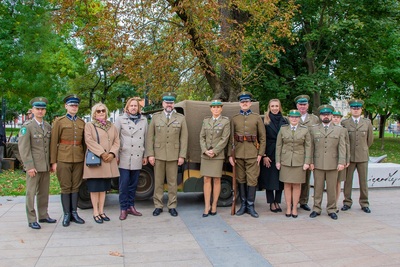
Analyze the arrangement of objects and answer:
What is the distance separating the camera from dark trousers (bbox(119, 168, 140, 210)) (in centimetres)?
658

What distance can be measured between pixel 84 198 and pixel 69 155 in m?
1.33

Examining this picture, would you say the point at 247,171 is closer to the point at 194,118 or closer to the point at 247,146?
the point at 247,146

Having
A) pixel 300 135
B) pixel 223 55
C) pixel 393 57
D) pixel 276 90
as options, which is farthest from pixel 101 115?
pixel 393 57

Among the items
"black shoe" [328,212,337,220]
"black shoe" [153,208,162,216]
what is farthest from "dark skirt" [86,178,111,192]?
"black shoe" [328,212,337,220]

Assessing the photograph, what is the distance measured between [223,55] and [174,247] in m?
7.77

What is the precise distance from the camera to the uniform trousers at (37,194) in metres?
5.95

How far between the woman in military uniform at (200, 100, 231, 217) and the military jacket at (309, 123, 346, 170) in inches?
62.2

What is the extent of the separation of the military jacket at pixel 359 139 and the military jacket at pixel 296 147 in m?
1.09

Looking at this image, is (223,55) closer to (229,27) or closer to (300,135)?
(229,27)

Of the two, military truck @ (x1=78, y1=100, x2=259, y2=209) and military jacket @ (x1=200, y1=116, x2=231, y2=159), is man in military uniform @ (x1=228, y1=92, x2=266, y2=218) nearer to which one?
military jacket @ (x1=200, y1=116, x2=231, y2=159)

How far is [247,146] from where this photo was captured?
679 cm

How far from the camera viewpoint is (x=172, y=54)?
1118 cm

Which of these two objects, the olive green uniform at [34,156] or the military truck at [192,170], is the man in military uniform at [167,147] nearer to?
the military truck at [192,170]

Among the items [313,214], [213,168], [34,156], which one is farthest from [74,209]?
[313,214]
